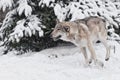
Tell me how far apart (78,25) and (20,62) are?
1832mm

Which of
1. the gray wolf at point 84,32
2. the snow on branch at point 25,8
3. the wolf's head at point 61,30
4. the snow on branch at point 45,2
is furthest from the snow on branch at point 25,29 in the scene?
the wolf's head at point 61,30

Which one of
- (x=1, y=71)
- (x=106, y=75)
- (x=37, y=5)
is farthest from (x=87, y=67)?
(x=37, y=5)

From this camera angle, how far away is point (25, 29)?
33.5 ft

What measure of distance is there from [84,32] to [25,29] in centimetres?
213

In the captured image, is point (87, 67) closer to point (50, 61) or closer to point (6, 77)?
point (50, 61)

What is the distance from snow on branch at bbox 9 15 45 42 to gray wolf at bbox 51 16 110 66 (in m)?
1.48

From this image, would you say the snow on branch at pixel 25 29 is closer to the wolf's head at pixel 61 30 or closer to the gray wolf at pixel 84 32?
the gray wolf at pixel 84 32

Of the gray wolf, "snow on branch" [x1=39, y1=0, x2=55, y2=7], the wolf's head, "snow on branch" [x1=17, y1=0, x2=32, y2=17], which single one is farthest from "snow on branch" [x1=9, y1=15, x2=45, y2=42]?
the wolf's head

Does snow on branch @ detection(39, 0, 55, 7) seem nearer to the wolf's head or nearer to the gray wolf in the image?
the gray wolf

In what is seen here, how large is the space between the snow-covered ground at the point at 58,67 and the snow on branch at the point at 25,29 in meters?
0.61

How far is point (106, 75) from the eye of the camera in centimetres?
805

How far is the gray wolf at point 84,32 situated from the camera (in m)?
8.61

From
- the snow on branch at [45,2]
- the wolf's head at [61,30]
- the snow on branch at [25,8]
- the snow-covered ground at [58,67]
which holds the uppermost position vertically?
the snow on branch at [45,2]

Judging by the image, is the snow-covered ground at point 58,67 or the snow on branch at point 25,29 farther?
the snow on branch at point 25,29
